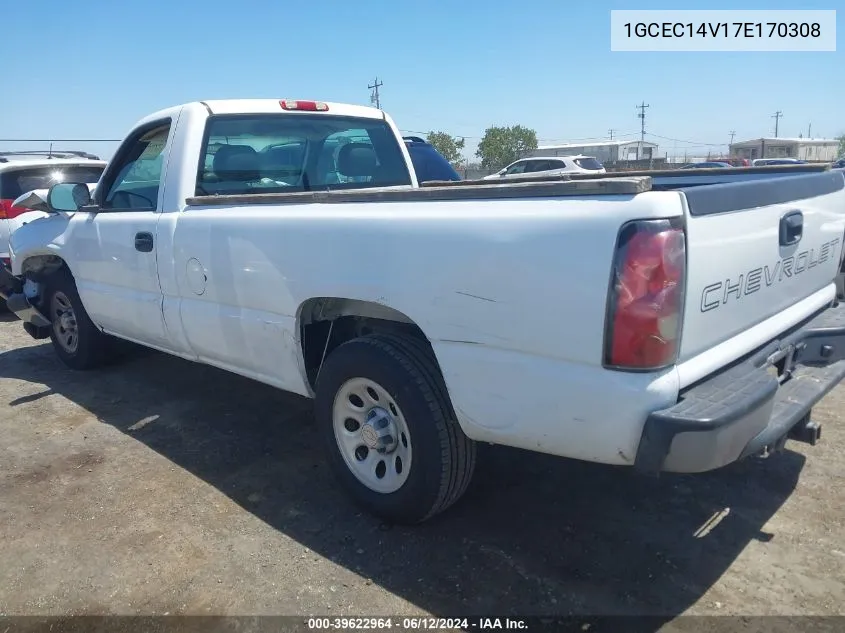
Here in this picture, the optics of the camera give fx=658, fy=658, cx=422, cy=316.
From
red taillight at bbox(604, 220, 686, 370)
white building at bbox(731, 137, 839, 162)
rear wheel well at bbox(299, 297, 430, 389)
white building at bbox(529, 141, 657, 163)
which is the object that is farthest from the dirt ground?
→ white building at bbox(731, 137, 839, 162)

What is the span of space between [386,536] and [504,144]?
3029 inches

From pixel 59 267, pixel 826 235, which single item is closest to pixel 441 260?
pixel 826 235

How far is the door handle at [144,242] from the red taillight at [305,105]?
1.20 metres

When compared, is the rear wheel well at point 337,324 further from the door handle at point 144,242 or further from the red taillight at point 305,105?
the red taillight at point 305,105

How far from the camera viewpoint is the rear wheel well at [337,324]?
294 centimetres

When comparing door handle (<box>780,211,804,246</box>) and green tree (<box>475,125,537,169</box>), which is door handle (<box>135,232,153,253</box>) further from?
green tree (<box>475,125,537,169</box>)

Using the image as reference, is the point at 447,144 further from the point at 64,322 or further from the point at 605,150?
the point at 64,322

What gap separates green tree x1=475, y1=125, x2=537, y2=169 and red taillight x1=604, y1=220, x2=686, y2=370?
233 feet

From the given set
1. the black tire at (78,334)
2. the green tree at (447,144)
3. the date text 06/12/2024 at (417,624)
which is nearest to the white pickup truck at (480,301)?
the date text 06/12/2024 at (417,624)

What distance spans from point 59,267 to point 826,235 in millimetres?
5258

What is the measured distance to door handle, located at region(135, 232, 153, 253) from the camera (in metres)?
3.95

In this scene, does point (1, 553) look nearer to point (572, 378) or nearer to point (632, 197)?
point (572, 378)

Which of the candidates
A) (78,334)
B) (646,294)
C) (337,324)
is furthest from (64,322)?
(646,294)

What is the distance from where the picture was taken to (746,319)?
2.51 m
